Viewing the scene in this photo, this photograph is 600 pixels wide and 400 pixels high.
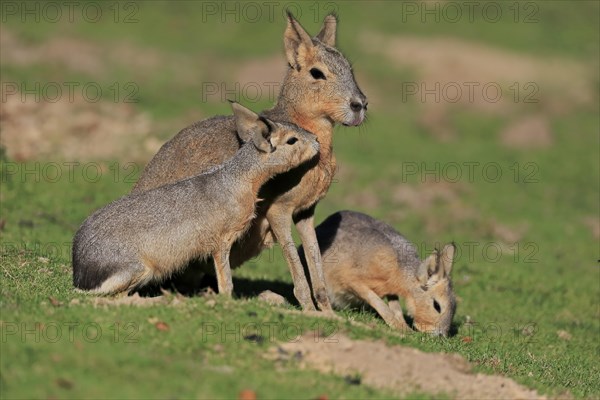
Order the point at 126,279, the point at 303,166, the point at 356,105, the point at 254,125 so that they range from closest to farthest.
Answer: the point at 126,279 < the point at 254,125 < the point at 303,166 < the point at 356,105

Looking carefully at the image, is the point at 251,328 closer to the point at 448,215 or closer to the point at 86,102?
the point at 448,215

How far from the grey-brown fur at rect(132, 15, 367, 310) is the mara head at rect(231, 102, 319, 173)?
0.35 m

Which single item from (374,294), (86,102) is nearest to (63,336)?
(374,294)

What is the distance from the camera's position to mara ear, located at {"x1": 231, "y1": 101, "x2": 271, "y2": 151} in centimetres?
1191

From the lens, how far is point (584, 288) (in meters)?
19.1

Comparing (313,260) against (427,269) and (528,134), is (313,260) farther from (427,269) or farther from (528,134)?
(528,134)

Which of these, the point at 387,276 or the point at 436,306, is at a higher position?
the point at 387,276

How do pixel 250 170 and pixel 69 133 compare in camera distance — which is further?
pixel 69 133

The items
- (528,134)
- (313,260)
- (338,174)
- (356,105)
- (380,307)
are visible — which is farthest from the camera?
(528,134)

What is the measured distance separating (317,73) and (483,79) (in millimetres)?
21446

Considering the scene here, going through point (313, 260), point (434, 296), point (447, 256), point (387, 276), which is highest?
point (313, 260)

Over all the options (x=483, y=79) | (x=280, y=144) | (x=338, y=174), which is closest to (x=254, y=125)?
(x=280, y=144)

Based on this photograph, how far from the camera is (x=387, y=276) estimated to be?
551 inches

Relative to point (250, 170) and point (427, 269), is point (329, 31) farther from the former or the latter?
point (427, 269)
